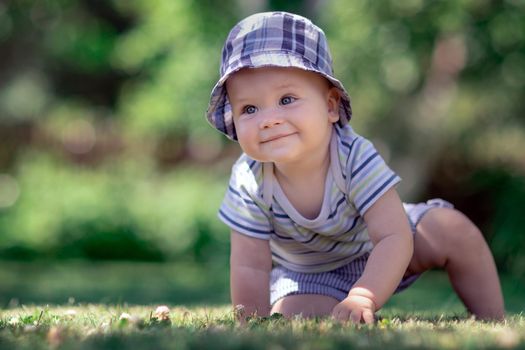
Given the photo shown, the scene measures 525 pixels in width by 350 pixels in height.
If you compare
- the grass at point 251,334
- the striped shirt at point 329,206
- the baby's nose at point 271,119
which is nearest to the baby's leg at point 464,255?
the striped shirt at point 329,206

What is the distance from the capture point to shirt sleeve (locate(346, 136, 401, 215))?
11.5ft

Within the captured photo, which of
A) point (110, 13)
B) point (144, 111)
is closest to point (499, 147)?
point (144, 111)

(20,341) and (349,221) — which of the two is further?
(349,221)

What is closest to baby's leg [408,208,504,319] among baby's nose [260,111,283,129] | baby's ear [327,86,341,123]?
baby's ear [327,86,341,123]

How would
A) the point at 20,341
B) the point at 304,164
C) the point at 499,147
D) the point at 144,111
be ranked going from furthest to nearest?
the point at 144,111 → the point at 499,147 → the point at 304,164 → the point at 20,341

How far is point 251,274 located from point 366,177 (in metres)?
0.63

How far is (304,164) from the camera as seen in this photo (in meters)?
3.67

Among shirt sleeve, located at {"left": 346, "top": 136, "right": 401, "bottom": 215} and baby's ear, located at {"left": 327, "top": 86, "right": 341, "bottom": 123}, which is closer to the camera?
shirt sleeve, located at {"left": 346, "top": 136, "right": 401, "bottom": 215}

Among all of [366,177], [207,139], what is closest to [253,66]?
[366,177]

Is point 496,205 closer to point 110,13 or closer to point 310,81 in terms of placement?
point 310,81

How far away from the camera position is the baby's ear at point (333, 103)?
3.68m

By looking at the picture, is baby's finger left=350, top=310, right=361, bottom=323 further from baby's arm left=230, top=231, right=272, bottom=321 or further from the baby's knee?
the baby's knee

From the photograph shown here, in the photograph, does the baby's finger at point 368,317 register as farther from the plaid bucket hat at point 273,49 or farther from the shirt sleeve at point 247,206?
the plaid bucket hat at point 273,49

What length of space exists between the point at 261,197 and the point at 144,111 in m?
6.99
